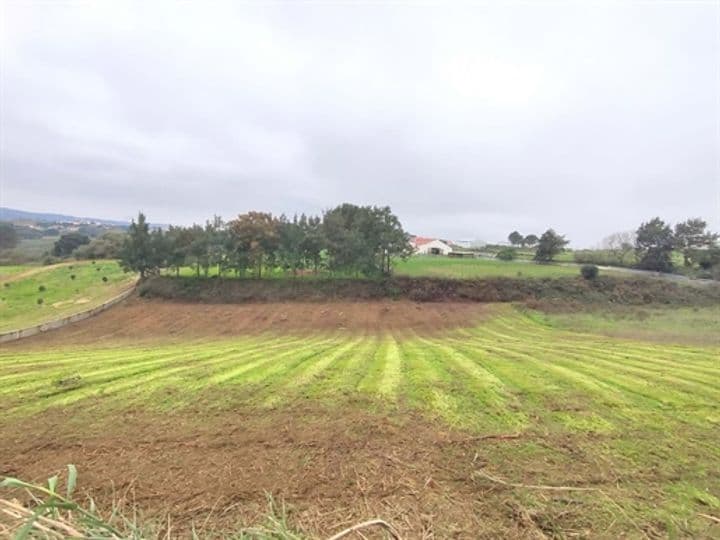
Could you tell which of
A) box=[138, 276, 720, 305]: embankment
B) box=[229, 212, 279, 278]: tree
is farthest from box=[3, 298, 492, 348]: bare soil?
box=[229, 212, 279, 278]: tree

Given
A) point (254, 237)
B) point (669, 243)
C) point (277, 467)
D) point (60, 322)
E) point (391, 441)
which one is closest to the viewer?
point (277, 467)

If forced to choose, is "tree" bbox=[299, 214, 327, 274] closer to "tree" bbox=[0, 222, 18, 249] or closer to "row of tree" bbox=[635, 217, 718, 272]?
"row of tree" bbox=[635, 217, 718, 272]

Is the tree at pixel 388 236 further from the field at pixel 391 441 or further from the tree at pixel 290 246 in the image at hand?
the field at pixel 391 441

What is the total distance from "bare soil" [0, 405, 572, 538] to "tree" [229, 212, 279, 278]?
2400 centimetres

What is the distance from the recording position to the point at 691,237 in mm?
44688

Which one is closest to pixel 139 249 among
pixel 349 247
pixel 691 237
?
pixel 349 247

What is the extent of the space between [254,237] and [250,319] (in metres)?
8.71

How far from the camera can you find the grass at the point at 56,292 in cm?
2319

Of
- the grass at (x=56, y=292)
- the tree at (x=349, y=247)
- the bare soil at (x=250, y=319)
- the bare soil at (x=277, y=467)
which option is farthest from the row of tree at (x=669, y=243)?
the grass at (x=56, y=292)

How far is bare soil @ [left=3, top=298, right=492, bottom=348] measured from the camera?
20.0 metres

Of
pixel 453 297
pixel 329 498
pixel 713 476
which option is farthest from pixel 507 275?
pixel 329 498

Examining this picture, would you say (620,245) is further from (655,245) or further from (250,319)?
(250,319)

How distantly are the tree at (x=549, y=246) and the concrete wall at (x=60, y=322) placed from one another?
45.1 metres

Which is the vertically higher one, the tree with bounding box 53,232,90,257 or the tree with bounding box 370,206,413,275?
the tree with bounding box 370,206,413,275
